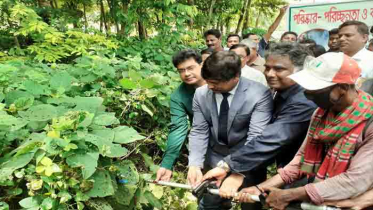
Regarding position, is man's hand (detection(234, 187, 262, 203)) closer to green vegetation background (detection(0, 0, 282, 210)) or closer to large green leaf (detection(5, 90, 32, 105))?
green vegetation background (detection(0, 0, 282, 210))

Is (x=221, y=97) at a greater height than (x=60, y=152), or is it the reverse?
(x=221, y=97)

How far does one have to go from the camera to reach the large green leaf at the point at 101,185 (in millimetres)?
1849

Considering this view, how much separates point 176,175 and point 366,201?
6.99ft

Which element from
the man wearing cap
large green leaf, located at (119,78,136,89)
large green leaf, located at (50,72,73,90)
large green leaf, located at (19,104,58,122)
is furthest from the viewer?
large green leaf, located at (119,78,136,89)

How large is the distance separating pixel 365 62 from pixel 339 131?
2371 mm

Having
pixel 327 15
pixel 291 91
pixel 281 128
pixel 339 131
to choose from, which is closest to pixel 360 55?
pixel 291 91

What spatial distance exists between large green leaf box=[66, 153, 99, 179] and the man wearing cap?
3.26 ft

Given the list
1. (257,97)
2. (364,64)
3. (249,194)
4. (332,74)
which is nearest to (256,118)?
(257,97)

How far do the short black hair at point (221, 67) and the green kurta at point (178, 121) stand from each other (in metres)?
0.68

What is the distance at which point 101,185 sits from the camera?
189 cm

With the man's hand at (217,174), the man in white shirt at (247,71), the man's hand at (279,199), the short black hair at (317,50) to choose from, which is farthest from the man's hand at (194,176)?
the short black hair at (317,50)

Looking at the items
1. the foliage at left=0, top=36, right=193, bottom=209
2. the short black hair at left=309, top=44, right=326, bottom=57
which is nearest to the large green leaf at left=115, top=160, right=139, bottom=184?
the foliage at left=0, top=36, right=193, bottom=209

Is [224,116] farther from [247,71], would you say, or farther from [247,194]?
[247,71]

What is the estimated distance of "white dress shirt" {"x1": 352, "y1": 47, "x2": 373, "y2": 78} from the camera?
3518 mm
